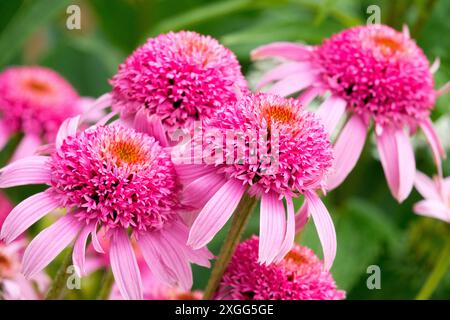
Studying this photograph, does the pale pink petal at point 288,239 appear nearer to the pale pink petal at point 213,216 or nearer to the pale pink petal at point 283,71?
the pale pink petal at point 213,216

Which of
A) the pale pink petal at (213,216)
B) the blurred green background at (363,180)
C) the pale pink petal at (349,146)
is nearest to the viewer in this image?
the pale pink petal at (213,216)

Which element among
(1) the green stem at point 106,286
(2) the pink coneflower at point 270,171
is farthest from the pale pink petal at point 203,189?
(1) the green stem at point 106,286

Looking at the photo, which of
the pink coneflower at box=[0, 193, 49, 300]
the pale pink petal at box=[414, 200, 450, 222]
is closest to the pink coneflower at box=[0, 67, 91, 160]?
the pink coneflower at box=[0, 193, 49, 300]

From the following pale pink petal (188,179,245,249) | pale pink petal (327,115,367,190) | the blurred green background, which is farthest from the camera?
the blurred green background

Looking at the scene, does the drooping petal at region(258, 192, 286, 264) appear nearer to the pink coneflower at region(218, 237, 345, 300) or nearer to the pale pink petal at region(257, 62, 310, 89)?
the pink coneflower at region(218, 237, 345, 300)
